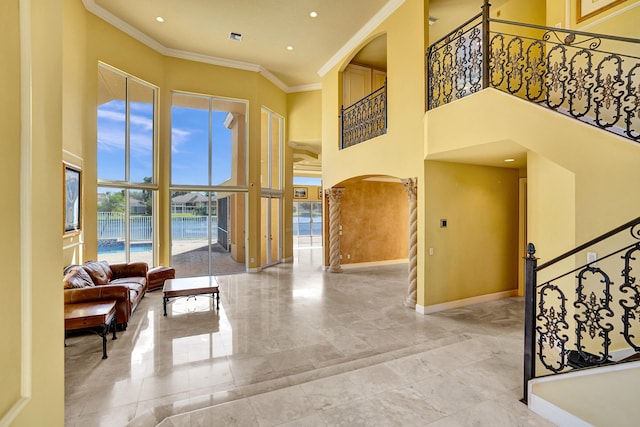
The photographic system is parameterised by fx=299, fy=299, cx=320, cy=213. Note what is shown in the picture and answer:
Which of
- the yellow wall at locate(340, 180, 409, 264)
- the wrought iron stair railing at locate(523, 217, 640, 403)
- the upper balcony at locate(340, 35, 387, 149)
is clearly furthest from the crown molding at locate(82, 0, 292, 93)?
the wrought iron stair railing at locate(523, 217, 640, 403)

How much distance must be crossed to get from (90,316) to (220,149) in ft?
19.1

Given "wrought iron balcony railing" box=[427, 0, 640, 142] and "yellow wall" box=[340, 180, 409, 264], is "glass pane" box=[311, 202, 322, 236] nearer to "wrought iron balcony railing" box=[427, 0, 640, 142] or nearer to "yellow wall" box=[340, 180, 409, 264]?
"yellow wall" box=[340, 180, 409, 264]

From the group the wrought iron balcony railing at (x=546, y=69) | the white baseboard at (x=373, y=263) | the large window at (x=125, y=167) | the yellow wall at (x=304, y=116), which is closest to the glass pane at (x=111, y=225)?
the large window at (x=125, y=167)

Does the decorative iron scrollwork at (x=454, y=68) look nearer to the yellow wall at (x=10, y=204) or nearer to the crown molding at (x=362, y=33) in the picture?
the crown molding at (x=362, y=33)

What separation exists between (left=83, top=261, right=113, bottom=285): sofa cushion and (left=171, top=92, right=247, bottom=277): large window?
7.48 ft

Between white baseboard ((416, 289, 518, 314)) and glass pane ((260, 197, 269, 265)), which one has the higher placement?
glass pane ((260, 197, 269, 265))

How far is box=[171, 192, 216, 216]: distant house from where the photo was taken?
826cm

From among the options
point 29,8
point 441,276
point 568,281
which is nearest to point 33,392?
point 29,8

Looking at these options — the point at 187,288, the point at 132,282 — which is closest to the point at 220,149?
the point at 132,282

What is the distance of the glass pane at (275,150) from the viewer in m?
10.5

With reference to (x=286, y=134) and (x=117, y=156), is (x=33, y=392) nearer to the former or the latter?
(x=117, y=156)

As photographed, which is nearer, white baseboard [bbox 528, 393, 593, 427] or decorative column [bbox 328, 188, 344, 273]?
white baseboard [bbox 528, 393, 593, 427]

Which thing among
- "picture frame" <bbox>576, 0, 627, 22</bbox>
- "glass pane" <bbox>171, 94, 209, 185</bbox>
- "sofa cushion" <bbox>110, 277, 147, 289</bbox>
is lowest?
"sofa cushion" <bbox>110, 277, 147, 289</bbox>

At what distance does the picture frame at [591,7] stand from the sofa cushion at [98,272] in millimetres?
9219
